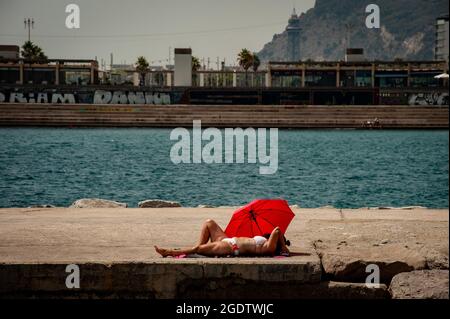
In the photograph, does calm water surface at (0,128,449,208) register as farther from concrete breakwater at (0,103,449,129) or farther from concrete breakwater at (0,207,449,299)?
concrete breakwater at (0,207,449,299)

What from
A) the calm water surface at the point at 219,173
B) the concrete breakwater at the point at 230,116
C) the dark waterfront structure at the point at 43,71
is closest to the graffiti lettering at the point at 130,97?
the dark waterfront structure at the point at 43,71

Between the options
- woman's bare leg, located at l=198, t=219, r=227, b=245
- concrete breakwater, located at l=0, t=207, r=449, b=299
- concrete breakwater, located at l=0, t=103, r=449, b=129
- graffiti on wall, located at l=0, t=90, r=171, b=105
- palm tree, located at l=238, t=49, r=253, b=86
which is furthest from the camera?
palm tree, located at l=238, t=49, r=253, b=86

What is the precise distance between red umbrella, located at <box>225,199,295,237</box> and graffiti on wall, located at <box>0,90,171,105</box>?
342 feet

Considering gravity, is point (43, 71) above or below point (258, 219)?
above

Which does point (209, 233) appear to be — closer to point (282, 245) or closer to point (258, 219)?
point (258, 219)

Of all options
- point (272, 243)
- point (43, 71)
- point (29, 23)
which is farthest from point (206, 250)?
point (29, 23)

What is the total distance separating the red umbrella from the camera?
10445 mm

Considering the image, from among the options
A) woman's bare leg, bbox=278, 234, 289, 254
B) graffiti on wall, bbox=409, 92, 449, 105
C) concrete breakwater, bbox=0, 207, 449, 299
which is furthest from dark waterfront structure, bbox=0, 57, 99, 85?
woman's bare leg, bbox=278, 234, 289, 254

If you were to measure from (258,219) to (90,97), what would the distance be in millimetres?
106633

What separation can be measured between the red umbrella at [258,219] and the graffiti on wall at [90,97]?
104 metres

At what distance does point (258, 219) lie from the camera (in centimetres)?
1046

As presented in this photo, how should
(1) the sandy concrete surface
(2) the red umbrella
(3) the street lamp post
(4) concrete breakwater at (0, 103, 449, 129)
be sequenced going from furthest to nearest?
(3) the street lamp post
(4) concrete breakwater at (0, 103, 449, 129)
(2) the red umbrella
(1) the sandy concrete surface

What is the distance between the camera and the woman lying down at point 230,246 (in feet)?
32.4

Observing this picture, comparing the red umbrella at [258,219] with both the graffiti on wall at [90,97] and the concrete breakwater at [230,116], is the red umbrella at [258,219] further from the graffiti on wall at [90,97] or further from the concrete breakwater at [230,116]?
the graffiti on wall at [90,97]
